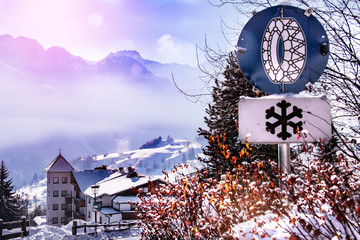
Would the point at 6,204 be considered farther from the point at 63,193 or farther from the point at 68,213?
the point at 63,193

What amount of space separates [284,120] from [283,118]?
0.07ft

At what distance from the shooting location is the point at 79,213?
54.7m

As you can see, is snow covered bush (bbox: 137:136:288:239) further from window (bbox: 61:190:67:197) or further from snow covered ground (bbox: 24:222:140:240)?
window (bbox: 61:190:67:197)

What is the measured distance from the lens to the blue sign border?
3057 millimetres

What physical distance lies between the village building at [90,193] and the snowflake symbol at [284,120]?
3700 cm

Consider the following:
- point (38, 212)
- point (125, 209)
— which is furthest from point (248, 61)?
point (38, 212)

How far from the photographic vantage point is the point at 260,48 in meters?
3.09

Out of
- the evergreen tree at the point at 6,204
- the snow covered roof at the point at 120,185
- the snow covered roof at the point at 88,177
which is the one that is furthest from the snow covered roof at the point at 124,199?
the evergreen tree at the point at 6,204

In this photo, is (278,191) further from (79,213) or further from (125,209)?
(79,213)

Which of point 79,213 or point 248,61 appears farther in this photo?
point 79,213

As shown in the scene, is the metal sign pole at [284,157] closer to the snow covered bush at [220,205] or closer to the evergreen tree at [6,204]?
the snow covered bush at [220,205]

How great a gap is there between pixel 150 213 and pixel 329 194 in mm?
4373

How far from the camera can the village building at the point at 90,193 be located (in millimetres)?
40903

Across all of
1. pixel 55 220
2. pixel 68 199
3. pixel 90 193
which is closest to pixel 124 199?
pixel 90 193
